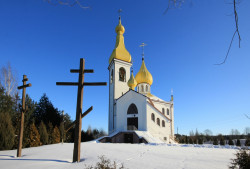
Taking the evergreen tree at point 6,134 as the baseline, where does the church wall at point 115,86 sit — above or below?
above

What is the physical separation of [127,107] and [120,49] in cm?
1069

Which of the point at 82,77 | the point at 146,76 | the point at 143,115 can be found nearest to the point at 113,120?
the point at 143,115

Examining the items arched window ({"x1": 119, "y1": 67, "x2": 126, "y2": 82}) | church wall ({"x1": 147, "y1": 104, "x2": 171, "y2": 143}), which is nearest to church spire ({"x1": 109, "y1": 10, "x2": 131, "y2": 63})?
arched window ({"x1": 119, "y1": 67, "x2": 126, "y2": 82})

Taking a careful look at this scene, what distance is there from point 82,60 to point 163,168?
199 inches

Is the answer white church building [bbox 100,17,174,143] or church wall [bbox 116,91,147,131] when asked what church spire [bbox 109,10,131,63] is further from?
church wall [bbox 116,91,147,131]

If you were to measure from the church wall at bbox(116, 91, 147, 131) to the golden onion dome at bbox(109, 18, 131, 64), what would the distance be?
7407 mm

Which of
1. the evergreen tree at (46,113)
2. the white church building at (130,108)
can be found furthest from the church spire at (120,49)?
the evergreen tree at (46,113)

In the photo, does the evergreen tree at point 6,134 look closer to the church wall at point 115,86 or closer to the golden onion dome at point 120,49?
the church wall at point 115,86

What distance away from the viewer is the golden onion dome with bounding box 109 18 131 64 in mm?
31634

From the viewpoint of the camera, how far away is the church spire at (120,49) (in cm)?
3165

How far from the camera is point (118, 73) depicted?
103 feet

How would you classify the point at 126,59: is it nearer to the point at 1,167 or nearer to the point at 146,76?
the point at 146,76

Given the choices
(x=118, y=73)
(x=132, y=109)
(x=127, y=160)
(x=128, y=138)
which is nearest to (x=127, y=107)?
(x=132, y=109)

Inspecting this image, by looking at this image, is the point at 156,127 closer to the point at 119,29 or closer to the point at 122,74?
the point at 122,74
